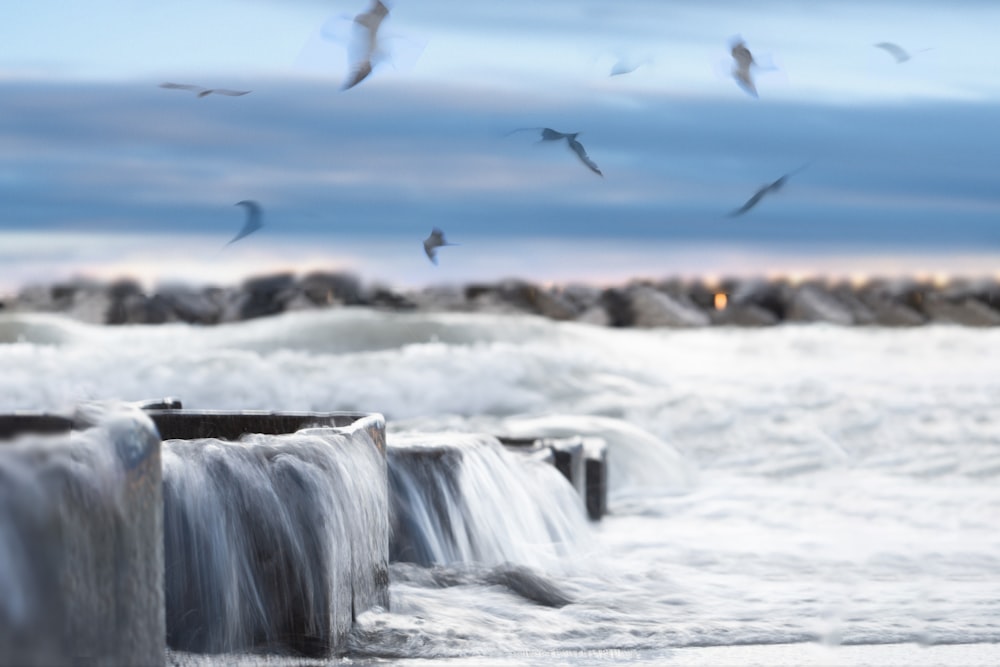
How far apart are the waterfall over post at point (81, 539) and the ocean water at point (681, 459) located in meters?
0.86

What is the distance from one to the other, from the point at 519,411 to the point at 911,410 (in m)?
6.17

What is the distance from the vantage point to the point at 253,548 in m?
4.55

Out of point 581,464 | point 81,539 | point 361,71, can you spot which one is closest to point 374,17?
point 361,71

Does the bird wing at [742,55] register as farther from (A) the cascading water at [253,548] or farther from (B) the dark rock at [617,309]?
(B) the dark rock at [617,309]

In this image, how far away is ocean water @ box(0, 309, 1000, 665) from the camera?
17.5 feet

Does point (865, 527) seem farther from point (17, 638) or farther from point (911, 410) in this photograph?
point (911, 410)

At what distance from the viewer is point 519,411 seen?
23922 mm

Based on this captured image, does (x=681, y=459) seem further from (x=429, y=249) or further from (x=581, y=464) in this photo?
(x=429, y=249)

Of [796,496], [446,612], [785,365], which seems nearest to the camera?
[446,612]

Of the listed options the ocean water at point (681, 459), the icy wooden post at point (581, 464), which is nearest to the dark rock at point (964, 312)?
the ocean water at point (681, 459)

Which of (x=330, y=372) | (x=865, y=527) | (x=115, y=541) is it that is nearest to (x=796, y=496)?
(x=865, y=527)

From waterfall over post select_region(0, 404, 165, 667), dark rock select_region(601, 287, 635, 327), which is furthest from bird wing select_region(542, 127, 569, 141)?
dark rock select_region(601, 287, 635, 327)

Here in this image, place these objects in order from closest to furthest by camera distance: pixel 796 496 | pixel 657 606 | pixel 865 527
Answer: pixel 657 606, pixel 865 527, pixel 796 496

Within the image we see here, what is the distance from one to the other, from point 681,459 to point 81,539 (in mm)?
11446
